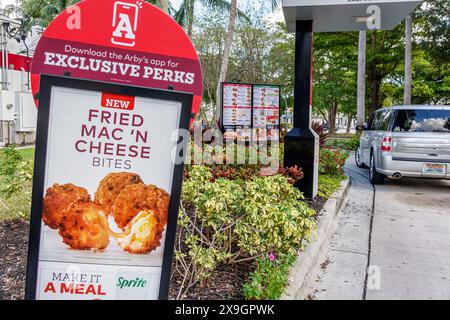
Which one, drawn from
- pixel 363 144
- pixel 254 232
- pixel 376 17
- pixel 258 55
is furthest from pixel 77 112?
pixel 258 55

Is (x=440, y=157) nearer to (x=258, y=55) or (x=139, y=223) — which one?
(x=139, y=223)

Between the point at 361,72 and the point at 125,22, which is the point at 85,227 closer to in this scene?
the point at 125,22

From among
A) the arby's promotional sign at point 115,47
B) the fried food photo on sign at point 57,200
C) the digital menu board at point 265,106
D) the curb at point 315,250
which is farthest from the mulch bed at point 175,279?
the digital menu board at point 265,106

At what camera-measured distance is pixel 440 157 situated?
7227 mm

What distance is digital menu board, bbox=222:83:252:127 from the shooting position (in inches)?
344

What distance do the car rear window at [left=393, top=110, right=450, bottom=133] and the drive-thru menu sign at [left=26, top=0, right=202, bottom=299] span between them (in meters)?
6.63

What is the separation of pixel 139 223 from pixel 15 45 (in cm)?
1709

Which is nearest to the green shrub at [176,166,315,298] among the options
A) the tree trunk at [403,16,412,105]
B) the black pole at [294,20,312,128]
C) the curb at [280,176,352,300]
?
the curb at [280,176,352,300]

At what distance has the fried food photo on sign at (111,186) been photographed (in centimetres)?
202

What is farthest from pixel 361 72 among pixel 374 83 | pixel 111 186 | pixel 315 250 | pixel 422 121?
pixel 111 186

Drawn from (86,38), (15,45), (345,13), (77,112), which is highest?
(15,45)

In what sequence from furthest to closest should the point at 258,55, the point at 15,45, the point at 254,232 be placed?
the point at 258,55
the point at 15,45
the point at 254,232

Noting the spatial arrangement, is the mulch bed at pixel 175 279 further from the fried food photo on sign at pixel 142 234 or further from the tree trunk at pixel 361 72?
the tree trunk at pixel 361 72

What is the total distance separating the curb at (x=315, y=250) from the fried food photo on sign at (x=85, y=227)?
57.7 inches
